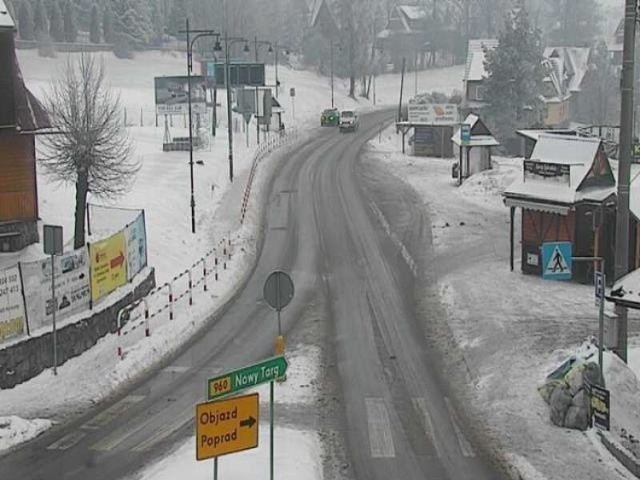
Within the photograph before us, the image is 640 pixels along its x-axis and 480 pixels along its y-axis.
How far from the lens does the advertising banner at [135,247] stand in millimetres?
30172

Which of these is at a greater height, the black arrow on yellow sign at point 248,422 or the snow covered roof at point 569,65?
the snow covered roof at point 569,65

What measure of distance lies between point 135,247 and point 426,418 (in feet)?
42.9

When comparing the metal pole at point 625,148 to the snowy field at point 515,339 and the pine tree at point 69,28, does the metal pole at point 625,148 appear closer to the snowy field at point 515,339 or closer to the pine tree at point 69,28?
the snowy field at point 515,339

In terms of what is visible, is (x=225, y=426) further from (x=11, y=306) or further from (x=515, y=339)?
(x=515, y=339)

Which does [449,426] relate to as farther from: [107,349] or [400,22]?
[400,22]

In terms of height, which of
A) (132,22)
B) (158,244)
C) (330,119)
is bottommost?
(158,244)

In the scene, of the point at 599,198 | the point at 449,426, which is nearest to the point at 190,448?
the point at 449,426

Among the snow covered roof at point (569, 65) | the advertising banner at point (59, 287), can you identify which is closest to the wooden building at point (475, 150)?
the advertising banner at point (59, 287)

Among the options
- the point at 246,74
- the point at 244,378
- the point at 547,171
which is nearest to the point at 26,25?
the point at 246,74

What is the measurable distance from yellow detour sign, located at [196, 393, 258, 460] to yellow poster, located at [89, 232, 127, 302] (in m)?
15.1

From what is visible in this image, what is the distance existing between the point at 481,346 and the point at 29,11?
101 metres

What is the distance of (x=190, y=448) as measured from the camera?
1883 centimetres

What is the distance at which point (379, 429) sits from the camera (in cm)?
2023

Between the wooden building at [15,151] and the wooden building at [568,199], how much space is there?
15.1 m
